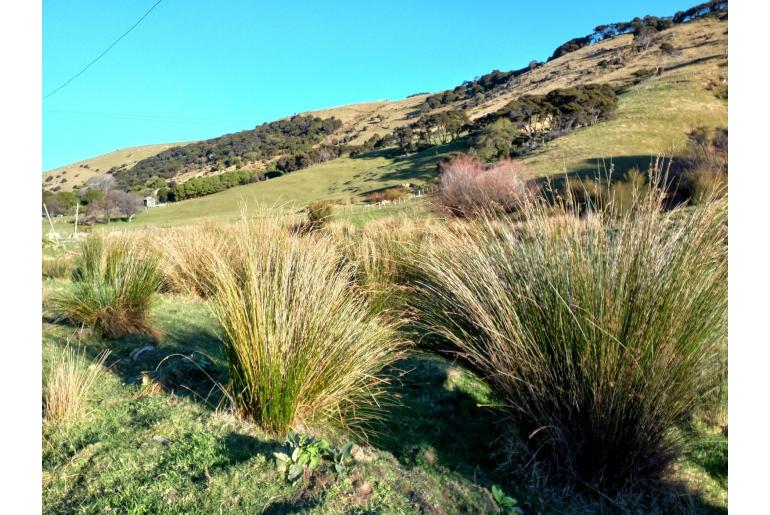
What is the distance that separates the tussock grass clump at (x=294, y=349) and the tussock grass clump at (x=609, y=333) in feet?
2.52

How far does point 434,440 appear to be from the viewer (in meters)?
2.80

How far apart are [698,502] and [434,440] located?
1389 millimetres

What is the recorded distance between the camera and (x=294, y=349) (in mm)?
2510

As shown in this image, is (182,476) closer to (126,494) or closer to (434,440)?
(126,494)

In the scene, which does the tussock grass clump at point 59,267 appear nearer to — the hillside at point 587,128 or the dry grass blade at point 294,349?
the hillside at point 587,128

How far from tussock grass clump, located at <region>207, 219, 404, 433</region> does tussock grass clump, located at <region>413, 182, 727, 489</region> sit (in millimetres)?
770

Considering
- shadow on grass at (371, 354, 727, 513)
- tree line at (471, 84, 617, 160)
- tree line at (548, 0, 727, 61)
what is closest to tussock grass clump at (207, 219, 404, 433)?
shadow on grass at (371, 354, 727, 513)

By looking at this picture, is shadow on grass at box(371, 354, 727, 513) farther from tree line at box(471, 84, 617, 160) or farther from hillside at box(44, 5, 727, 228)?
tree line at box(471, 84, 617, 160)

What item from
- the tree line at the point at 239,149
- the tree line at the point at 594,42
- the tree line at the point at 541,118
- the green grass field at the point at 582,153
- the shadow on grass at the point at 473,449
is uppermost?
the tree line at the point at 594,42

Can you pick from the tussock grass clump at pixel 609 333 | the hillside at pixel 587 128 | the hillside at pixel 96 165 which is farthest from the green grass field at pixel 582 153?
the hillside at pixel 96 165

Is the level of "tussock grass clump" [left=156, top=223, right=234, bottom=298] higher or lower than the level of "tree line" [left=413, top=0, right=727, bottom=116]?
lower

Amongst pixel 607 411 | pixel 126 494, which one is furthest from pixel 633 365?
pixel 126 494

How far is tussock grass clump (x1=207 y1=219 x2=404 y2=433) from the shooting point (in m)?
2.41

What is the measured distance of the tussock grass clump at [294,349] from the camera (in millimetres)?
2412
